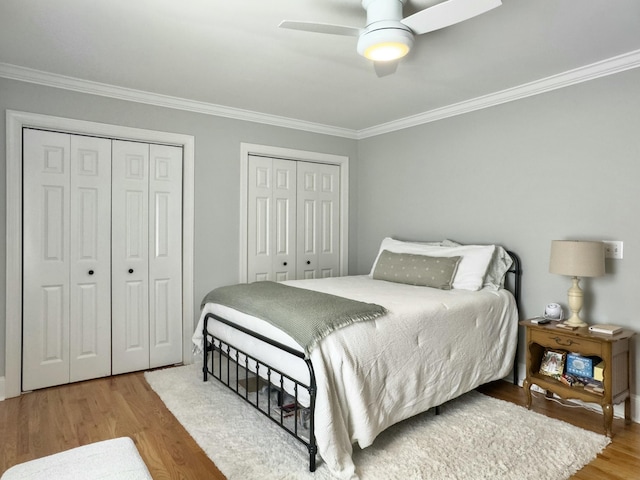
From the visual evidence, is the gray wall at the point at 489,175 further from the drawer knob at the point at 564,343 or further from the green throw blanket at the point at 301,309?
the green throw blanket at the point at 301,309

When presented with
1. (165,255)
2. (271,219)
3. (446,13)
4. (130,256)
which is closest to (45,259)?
(130,256)

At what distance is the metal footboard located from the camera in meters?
2.14

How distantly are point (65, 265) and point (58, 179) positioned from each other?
66 centimetres

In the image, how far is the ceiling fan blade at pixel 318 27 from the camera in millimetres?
1816

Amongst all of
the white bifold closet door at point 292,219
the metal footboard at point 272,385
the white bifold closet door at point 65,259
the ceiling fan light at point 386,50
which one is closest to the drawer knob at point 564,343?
the metal footboard at point 272,385

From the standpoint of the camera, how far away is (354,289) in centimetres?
323

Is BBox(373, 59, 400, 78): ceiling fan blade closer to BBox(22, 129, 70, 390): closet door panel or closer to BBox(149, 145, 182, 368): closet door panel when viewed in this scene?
BBox(149, 145, 182, 368): closet door panel

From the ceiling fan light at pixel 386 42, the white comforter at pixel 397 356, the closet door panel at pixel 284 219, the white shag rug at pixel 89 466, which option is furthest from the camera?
the closet door panel at pixel 284 219

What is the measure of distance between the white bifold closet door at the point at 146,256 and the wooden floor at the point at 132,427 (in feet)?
1.21

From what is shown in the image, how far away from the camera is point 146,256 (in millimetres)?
3611

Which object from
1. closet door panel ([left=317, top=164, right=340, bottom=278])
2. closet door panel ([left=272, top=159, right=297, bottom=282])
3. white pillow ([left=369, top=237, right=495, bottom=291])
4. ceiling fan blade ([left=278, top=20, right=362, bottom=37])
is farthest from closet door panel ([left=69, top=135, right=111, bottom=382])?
white pillow ([left=369, top=237, right=495, bottom=291])

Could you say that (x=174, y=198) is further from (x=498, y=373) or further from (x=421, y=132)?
(x=498, y=373)

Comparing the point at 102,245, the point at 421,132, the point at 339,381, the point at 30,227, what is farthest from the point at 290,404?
the point at 421,132

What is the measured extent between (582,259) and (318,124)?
2.79 m
